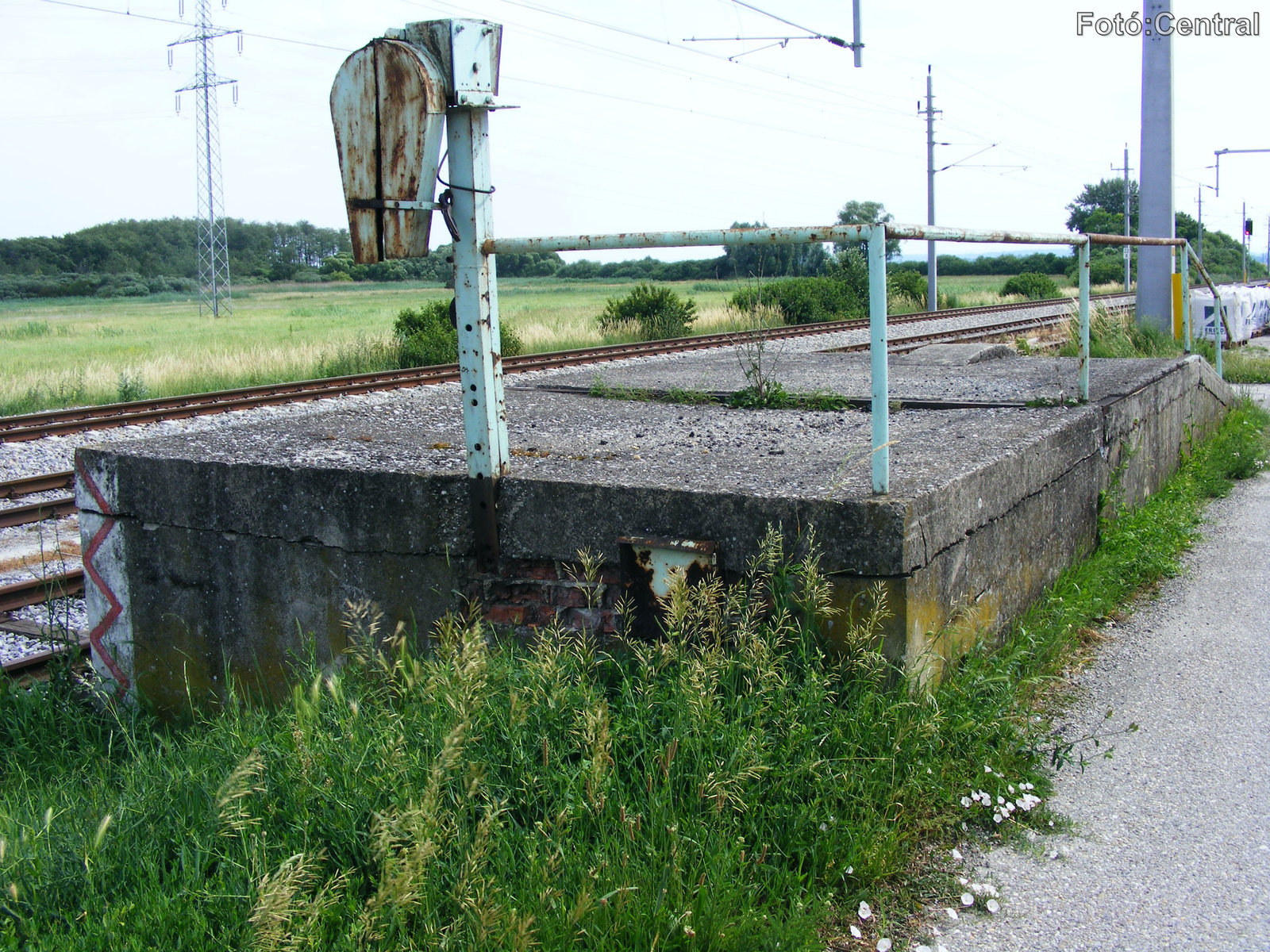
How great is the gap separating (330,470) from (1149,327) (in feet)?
32.6

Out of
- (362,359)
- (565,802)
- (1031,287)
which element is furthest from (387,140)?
(1031,287)

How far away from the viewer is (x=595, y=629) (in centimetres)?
350

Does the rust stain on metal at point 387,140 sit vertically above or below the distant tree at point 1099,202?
below

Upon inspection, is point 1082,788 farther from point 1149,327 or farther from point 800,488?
point 1149,327

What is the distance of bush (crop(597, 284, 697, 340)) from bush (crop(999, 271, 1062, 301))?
26483mm

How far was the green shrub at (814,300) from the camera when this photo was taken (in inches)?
1170

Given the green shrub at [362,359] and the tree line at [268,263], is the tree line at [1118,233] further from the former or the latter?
the green shrub at [362,359]

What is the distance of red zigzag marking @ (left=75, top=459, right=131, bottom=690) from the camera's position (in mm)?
4473

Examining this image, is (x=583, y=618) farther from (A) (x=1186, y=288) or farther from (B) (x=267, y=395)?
(B) (x=267, y=395)

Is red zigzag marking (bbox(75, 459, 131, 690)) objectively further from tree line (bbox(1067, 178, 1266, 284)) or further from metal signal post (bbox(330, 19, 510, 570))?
tree line (bbox(1067, 178, 1266, 284))

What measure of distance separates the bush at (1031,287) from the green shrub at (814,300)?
18147mm

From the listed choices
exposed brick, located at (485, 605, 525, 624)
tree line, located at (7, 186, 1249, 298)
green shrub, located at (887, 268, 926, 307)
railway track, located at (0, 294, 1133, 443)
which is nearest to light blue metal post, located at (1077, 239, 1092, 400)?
exposed brick, located at (485, 605, 525, 624)

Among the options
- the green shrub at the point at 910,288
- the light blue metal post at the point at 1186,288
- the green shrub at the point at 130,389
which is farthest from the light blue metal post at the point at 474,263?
the green shrub at the point at 910,288

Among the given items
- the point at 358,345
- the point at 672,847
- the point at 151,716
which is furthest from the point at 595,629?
the point at 358,345
